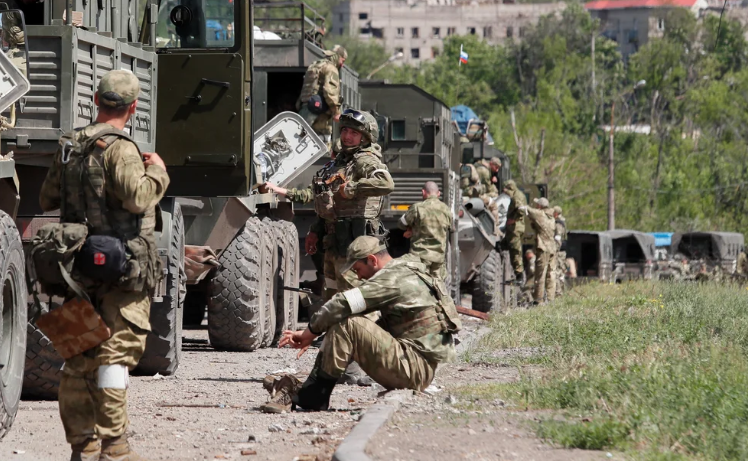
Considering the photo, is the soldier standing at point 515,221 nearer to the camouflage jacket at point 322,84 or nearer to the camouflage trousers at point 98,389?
the camouflage jacket at point 322,84

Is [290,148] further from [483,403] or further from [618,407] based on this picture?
[618,407]

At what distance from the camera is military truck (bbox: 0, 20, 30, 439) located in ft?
23.8

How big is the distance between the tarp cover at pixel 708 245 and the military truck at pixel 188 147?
85.3 feet

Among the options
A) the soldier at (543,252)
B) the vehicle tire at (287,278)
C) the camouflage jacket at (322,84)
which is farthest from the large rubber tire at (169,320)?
the soldier at (543,252)

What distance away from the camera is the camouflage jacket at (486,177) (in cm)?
2467

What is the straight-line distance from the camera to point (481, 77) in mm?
98438

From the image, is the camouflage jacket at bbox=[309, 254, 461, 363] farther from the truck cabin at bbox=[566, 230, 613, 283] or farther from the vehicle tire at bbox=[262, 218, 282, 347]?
the truck cabin at bbox=[566, 230, 613, 283]

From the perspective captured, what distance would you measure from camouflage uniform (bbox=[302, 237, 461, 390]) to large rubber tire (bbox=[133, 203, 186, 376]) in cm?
190

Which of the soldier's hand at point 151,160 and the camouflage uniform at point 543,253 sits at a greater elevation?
the soldier's hand at point 151,160

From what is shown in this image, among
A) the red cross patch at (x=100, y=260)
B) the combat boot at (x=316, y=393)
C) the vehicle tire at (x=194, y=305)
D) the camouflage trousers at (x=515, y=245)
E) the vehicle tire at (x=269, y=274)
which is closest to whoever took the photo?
the red cross patch at (x=100, y=260)

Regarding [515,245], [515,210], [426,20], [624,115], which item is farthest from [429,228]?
[426,20]

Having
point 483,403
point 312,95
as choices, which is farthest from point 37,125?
point 312,95

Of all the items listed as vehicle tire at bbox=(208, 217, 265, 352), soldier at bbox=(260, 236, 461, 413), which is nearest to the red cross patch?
soldier at bbox=(260, 236, 461, 413)

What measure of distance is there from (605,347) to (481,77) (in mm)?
88754
